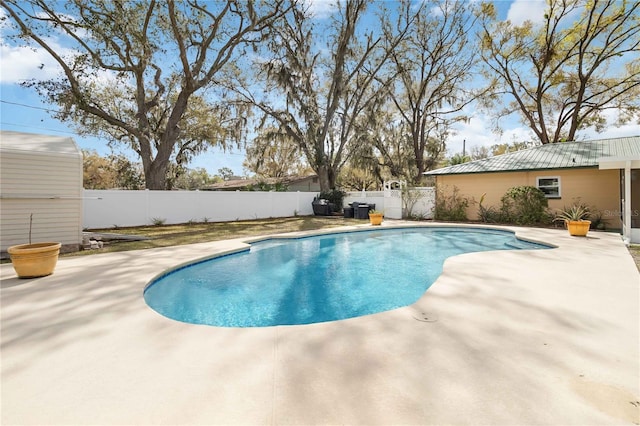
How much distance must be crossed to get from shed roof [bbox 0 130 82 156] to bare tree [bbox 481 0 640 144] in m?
20.1

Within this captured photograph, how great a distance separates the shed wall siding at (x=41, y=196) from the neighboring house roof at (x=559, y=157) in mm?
13228

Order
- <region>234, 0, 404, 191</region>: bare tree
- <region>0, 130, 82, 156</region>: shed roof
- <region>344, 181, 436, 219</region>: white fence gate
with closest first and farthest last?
<region>0, 130, 82, 156</region>: shed roof, <region>344, 181, 436, 219</region>: white fence gate, <region>234, 0, 404, 191</region>: bare tree

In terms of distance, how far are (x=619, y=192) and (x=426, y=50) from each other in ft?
44.0

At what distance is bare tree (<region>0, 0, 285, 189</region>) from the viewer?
10961 millimetres

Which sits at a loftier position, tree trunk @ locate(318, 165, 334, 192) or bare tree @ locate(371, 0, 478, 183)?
bare tree @ locate(371, 0, 478, 183)

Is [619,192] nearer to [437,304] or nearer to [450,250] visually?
[450,250]

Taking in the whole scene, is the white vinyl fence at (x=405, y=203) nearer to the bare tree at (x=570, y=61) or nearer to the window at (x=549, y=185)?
the window at (x=549, y=185)

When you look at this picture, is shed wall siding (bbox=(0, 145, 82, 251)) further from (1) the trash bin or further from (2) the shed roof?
(1) the trash bin

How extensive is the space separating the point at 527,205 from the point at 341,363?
11819 millimetres

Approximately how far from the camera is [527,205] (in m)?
11.0

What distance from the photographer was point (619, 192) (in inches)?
396

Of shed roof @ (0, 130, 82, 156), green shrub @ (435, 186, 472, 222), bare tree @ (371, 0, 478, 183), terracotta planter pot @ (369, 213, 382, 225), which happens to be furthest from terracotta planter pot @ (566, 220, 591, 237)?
bare tree @ (371, 0, 478, 183)

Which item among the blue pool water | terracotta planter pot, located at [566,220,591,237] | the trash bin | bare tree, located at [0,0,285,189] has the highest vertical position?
bare tree, located at [0,0,285,189]

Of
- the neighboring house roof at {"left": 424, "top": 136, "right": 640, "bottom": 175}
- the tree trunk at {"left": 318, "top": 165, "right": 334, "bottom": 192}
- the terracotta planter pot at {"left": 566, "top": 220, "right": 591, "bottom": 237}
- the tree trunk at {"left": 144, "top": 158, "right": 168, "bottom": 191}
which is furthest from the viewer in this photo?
the tree trunk at {"left": 318, "top": 165, "right": 334, "bottom": 192}
